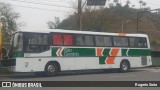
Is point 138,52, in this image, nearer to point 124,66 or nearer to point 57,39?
point 124,66

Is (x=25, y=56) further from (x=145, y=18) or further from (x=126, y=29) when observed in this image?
(x=145, y=18)

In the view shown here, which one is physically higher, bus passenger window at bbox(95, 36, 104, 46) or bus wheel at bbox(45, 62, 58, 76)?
bus passenger window at bbox(95, 36, 104, 46)

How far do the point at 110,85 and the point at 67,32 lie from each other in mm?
11673

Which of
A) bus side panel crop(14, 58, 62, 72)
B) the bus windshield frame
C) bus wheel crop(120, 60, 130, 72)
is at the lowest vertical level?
bus wheel crop(120, 60, 130, 72)

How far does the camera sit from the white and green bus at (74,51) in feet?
75.4

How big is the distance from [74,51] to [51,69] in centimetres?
229

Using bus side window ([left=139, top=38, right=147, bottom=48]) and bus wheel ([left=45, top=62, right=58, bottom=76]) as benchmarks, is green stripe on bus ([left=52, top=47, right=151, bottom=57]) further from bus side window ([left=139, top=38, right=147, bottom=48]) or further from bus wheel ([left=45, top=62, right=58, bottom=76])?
bus wheel ([left=45, top=62, right=58, bottom=76])

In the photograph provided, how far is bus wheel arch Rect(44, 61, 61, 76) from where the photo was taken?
2406 cm

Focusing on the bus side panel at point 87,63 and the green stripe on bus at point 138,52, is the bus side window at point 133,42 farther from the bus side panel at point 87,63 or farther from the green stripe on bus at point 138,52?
the bus side panel at point 87,63

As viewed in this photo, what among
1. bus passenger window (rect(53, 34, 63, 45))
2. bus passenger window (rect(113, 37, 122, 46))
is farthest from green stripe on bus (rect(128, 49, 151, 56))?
bus passenger window (rect(53, 34, 63, 45))

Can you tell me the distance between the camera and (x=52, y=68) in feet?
79.8

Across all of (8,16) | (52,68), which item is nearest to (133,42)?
(52,68)

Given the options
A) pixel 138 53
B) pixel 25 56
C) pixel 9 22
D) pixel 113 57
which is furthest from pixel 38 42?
pixel 9 22

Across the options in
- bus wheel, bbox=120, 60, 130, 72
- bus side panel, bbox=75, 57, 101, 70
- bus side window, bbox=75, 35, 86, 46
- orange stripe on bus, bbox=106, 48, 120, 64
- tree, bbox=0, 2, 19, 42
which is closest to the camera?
bus side window, bbox=75, 35, 86, 46
